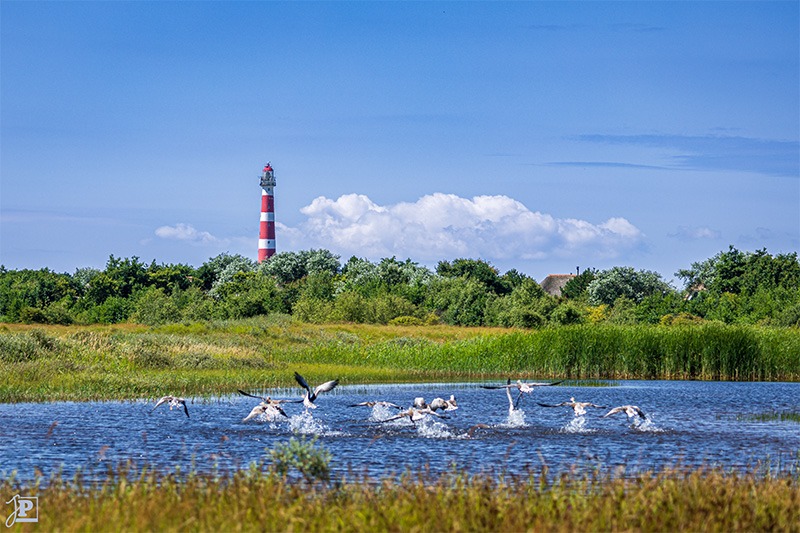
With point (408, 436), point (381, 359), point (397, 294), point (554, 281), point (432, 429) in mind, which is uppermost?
point (554, 281)

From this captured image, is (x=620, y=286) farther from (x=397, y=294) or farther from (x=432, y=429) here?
(x=432, y=429)

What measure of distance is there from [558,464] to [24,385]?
1894 centimetres

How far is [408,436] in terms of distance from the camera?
2331 cm

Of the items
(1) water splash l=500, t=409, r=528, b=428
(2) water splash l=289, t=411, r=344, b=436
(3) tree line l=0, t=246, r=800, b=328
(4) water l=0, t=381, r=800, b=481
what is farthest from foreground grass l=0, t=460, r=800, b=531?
(3) tree line l=0, t=246, r=800, b=328

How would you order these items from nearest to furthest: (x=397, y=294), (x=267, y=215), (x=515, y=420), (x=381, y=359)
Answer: (x=515, y=420) < (x=381, y=359) < (x=397, y=294) < (x=267, y=215)

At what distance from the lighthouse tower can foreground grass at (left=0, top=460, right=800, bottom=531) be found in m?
104

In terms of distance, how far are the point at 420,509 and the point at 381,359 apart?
3643cm

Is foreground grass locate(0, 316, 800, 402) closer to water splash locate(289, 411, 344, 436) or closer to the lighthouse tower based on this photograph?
water splash locate(289, 411, 344, 436)

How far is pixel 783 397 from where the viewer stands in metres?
34.8

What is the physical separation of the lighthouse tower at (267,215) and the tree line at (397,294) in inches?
297

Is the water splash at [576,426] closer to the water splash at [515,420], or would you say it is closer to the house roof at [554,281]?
the water splash at [515,420]

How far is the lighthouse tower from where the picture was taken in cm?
11644

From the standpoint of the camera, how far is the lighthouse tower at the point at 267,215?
116438 millimetres

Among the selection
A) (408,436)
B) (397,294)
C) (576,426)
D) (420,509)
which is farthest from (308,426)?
(397,294)
